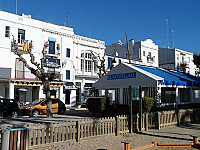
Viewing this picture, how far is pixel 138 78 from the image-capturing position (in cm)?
1680

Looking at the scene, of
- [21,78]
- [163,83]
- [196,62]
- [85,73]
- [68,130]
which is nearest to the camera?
[68,130]

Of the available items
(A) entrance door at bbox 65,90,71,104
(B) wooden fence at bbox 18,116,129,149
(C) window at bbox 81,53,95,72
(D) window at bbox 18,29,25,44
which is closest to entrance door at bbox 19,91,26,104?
(A) entrance door at bbox 65,90,71,104

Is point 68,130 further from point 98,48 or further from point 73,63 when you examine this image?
point 98,48

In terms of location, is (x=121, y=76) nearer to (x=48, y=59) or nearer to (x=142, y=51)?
(x=48, y=59)

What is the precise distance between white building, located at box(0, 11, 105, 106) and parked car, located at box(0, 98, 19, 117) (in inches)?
332

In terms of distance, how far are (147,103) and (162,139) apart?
4.85 meters

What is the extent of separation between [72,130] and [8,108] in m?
11.4

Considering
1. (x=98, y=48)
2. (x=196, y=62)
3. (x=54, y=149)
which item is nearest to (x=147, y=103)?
(x=54, y=149)

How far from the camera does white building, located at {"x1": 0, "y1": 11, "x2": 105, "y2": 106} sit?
1088 inches

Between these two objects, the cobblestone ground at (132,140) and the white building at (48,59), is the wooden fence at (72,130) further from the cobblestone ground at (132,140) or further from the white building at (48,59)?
the white building at (48,59)

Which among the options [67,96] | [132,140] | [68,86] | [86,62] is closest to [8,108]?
[132,140]

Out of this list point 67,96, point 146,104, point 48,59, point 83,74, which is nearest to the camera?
point 146,104

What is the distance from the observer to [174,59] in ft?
157

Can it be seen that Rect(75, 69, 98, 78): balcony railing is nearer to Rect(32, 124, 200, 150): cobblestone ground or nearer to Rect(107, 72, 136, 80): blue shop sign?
Rect(107, 72, 136, 80): blue shop sign
